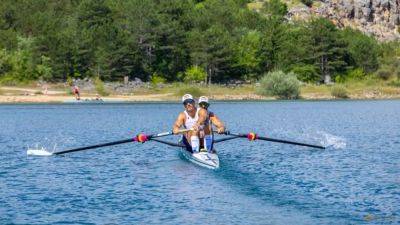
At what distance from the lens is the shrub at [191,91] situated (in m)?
122

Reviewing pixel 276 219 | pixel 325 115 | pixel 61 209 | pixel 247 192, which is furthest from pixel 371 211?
pixel 325 115

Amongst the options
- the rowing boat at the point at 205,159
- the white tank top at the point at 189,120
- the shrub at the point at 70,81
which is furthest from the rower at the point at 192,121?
the shrub at the point at 70,81

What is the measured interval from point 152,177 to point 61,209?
7.48m

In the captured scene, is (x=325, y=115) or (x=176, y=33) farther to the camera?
(x=176, y=33)

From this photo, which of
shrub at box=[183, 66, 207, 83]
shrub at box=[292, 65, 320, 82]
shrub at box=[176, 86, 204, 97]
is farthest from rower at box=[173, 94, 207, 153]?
shrub at box=[292, 65, 320, 82]

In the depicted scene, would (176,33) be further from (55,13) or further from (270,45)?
(55,13)

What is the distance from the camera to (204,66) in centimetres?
13500

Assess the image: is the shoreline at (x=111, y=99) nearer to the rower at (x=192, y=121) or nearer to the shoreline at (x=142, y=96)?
the shoreline at (x=142, y=96)

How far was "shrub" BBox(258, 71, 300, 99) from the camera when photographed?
121875 mm

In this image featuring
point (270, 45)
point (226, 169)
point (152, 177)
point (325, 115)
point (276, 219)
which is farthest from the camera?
point (270, 45)

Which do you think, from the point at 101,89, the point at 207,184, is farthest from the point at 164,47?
the point at 207,184

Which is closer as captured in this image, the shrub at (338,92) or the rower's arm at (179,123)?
the rower's arm at (179,123)

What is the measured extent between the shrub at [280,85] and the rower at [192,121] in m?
86.3

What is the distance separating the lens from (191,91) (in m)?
122
